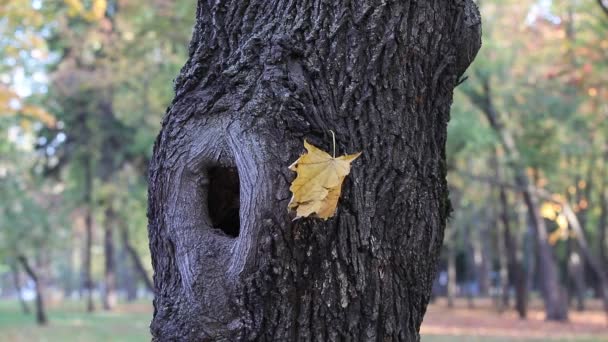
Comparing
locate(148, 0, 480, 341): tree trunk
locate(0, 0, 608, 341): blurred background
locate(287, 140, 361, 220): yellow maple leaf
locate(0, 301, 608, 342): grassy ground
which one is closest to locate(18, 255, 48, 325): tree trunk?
locate(0, 0, 608, 341): blurred background

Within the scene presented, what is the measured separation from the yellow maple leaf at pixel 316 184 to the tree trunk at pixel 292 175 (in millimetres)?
74

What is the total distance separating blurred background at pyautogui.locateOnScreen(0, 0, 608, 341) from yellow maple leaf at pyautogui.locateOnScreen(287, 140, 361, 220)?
7.06m

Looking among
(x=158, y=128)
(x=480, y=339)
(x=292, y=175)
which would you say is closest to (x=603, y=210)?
(x=480, y=339)

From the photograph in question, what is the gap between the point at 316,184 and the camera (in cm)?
197

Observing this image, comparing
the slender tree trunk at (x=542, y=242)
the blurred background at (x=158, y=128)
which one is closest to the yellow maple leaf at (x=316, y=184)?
the blurred background at (x=158, y=128)

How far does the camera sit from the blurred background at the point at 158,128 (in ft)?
52.0

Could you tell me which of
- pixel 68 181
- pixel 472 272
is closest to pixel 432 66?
pixel 68 181

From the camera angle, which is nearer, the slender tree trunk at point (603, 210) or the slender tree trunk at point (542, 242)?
the slender tree trunk at point (542, 242)

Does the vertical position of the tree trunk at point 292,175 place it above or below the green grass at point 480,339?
above

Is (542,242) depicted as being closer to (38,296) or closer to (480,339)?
(480,339)

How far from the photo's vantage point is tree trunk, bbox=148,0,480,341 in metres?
2.06

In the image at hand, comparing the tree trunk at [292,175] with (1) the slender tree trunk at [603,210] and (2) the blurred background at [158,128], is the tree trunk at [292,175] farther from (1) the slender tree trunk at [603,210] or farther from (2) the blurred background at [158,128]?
(1) the slender tree trunk at [603,210]

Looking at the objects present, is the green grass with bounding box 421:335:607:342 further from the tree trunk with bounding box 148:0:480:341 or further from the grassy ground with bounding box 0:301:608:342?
the tree trunk with bounding box 148:0:480:341

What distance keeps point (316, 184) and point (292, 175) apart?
0.36 ft
